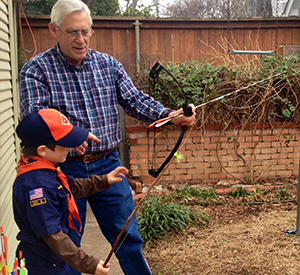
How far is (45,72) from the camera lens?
221 cm

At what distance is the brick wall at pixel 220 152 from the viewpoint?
5.22 m

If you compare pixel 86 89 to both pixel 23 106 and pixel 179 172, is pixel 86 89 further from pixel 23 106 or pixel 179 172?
pixel 179 172

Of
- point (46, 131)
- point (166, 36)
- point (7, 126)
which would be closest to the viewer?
point (46, 131)

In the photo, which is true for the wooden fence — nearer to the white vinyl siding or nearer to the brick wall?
the brick wall

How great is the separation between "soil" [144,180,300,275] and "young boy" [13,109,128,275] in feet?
5.16

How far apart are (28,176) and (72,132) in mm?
290

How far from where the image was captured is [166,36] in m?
7.98

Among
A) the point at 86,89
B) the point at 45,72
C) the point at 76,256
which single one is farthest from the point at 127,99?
the point at 76,256

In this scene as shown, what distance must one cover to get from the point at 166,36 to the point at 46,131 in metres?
6.68

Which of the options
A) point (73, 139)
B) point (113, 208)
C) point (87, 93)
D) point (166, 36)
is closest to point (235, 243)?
point (113, 208)

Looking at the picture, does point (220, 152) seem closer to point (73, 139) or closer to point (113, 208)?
point (113, 208)

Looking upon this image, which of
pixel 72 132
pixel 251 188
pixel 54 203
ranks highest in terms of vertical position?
pixel 72 132

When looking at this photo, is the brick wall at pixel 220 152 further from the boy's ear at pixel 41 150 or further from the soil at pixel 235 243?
the boy's ear at pixel 41 150

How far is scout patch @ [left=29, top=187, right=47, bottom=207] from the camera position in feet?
5.36
